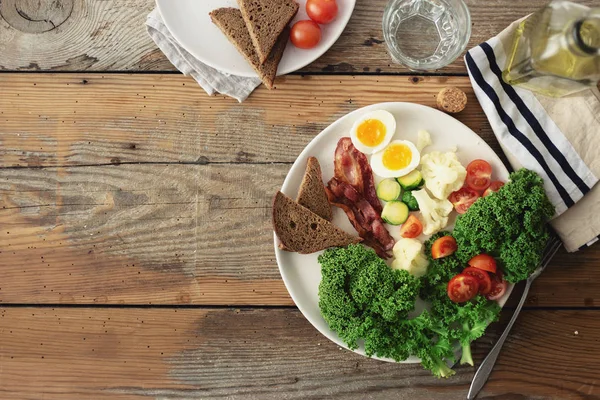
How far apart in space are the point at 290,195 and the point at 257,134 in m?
0.32

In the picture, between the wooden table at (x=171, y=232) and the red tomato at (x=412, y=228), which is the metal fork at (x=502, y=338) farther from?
the red tomato at (x=412, y=228)

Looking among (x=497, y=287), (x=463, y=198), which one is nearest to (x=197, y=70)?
(x=463, y=198)

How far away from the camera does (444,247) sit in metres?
2.16

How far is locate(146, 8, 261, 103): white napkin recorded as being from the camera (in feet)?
7.77

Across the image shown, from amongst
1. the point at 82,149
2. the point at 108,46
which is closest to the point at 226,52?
the point at 108,46

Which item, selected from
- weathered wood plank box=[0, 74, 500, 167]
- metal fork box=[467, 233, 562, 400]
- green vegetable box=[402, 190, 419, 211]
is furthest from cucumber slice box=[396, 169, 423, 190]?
metal fork box=[467, 233, 562, 400]

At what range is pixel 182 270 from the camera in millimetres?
2410

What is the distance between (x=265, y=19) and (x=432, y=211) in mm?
1011

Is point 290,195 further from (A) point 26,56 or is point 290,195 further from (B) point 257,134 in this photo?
(A) point 26,56

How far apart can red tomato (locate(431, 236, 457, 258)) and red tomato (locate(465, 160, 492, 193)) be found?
238mm

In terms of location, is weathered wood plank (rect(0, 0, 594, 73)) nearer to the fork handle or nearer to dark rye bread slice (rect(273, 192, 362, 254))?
dark rye bread slice (rect(273, 192, 362, 254))

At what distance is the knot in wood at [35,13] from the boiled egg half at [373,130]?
1355 millimetres

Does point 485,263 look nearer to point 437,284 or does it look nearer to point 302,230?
point 437,284

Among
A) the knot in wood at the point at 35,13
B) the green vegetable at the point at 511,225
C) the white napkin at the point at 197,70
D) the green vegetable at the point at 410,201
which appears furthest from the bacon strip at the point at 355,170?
the knot in wood at the point at 35,13
